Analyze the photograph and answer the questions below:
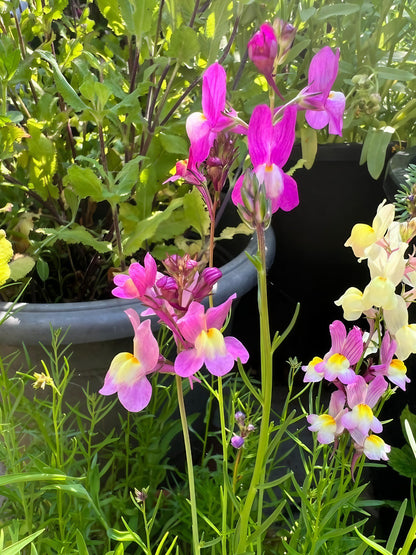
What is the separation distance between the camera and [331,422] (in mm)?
571

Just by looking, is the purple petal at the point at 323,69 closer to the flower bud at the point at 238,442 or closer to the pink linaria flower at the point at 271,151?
the pink linaria flower at the point at 271,151

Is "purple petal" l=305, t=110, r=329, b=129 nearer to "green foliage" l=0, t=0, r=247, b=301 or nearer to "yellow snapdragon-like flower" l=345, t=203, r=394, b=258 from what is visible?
"yellow snapdragon-like flower" l=345, t=203, r=394, b=258

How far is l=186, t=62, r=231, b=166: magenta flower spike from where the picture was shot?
43 centimetres

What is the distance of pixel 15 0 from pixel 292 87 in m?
0.64

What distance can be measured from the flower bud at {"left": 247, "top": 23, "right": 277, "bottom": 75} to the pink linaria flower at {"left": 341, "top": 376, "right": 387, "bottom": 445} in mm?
309

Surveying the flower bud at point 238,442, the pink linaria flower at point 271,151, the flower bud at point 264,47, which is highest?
the flower bud at point 264,47

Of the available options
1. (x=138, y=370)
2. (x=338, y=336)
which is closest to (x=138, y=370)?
(x=138, y=370)

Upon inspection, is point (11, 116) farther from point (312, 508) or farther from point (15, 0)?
point (312, 508)

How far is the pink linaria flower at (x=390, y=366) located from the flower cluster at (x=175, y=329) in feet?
0.55

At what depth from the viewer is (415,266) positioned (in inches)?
20.3

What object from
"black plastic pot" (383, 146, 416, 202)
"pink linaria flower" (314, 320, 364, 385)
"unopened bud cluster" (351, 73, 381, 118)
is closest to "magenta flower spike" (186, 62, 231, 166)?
"pink linaria flower" (314, 320, 364, 385)

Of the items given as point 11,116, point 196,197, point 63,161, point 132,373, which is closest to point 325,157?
point 196,197

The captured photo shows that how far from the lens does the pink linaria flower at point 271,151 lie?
40cm

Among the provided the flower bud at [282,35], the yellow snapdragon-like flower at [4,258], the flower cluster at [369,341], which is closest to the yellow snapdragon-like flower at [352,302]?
the flower cluster at [369,341]
